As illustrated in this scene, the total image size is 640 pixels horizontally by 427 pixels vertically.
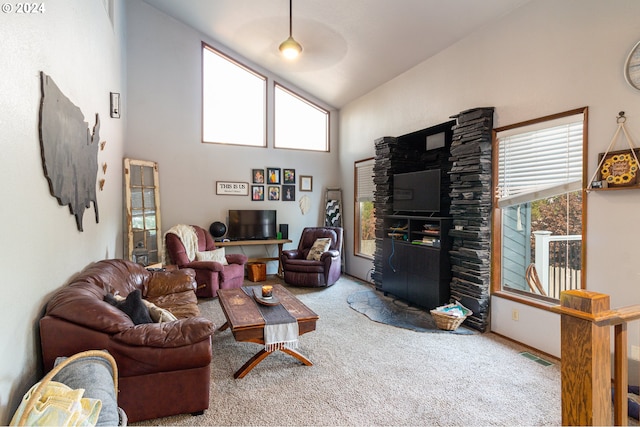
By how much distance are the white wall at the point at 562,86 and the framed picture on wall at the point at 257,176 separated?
326cm

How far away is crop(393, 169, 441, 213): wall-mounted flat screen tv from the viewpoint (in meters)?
4.12

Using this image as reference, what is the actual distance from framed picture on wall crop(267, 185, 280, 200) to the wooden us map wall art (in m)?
3.48

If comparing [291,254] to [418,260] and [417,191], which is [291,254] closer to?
[418,260]

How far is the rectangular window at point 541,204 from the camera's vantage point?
2902 mm

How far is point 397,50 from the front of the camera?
4391 millimetres

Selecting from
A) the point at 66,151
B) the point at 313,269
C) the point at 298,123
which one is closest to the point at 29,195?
the point at 66,151

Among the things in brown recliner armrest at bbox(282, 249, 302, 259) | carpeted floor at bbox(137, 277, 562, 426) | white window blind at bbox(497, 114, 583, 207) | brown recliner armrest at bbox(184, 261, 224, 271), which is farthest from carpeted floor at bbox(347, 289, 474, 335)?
brown recliner armrest at bbox(184, 261, 224, 271)

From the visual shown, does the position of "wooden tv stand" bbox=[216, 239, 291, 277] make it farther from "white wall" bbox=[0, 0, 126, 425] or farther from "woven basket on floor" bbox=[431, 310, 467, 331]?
"woven basket on floor" bbox=[431, 310, 467, 331]

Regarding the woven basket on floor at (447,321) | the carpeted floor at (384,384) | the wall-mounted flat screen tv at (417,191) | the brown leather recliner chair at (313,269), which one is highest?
the wall-mounted flat screen tv at (417,191)

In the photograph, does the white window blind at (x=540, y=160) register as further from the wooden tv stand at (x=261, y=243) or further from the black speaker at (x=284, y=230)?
the black speaker at (x=284, y=230)

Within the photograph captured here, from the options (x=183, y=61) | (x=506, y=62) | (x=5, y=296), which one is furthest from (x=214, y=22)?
(x=5, y=296)

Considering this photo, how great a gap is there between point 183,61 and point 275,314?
4.89 metres

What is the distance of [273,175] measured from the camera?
6.39 m

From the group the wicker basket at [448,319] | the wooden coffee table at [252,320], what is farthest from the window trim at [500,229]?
the wooden coffee table at [252,320]
